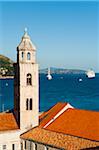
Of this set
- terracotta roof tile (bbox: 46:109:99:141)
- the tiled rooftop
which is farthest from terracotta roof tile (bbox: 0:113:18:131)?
terracotta roof tile (bbox: 46:109:99:141)

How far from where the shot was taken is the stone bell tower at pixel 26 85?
142ft

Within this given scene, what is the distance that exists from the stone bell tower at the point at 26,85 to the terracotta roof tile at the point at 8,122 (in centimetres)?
56

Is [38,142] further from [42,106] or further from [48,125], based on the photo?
[42,106]

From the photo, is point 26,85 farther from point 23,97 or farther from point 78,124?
point 78,124

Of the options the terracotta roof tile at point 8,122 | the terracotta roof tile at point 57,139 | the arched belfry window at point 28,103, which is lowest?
the terracotta roof tile at point 57,139

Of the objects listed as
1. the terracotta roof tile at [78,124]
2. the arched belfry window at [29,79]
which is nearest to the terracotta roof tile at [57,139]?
the terracotta roof tile at [78,124]

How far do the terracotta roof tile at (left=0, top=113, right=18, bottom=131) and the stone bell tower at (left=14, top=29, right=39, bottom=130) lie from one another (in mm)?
561

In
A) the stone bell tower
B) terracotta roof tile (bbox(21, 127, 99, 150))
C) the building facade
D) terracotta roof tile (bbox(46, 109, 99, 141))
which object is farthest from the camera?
the stone bell tower

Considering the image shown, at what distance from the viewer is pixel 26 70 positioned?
43.4 m

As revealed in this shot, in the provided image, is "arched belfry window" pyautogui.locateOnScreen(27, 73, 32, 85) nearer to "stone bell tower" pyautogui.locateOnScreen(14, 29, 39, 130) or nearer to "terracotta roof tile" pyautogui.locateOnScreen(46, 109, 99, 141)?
"stone bell tower" pyautogui.locateOnScreen(14, 29, 39, 130)

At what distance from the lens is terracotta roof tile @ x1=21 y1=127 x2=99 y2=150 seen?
36.2 metres

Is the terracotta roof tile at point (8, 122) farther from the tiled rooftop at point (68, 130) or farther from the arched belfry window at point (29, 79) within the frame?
the arched belfry window at point (29, 79)

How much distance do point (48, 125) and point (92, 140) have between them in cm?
755

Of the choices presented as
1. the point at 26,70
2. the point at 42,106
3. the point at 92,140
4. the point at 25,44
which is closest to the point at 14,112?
the point at 26,70
